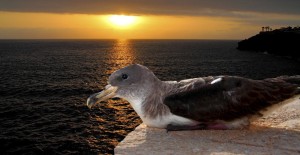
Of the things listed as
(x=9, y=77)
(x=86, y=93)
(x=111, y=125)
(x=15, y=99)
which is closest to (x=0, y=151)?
(x=111, y=125)

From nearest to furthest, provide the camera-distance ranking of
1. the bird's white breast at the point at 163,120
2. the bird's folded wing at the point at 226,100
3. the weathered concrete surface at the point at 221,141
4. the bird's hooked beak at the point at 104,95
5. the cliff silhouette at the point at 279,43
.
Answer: the weathered concrete surface at the point at 221,141 < the bird's folded wing at the point at 226,100 < the bird's white breast at the point at 163,120 < the bird's hooked beak at the point at 104,95 < the cliff silhouette at the point at 279,43

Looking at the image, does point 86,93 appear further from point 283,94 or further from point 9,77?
point 283,94

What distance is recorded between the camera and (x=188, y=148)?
619cm

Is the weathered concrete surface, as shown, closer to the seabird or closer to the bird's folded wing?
the seabird

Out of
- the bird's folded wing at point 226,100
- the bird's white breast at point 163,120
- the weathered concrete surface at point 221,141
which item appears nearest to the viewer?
the weathered concrete surface at point 221,141

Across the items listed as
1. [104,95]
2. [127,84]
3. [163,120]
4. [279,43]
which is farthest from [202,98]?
[279,43]

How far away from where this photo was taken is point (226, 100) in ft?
23.9

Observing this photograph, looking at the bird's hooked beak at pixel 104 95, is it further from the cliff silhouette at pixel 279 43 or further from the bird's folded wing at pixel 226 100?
the cliff silhouette at pixel 279 43

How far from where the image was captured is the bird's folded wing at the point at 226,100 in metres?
7.24

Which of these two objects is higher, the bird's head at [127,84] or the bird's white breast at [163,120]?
the bird's head at [127,84]

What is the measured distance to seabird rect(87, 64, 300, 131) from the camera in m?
7.26

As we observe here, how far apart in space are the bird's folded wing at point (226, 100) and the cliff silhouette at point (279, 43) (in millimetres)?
117625

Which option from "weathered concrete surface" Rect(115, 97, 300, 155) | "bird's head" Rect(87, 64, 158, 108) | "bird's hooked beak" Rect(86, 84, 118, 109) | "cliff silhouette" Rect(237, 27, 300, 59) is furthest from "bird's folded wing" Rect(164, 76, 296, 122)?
"cliff silhouette" Rect(237, 27, 300, 59)

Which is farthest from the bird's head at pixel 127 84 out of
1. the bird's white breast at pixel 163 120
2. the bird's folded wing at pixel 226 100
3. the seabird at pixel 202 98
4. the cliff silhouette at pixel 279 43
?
the cliff silhouette at pixel 279 43
